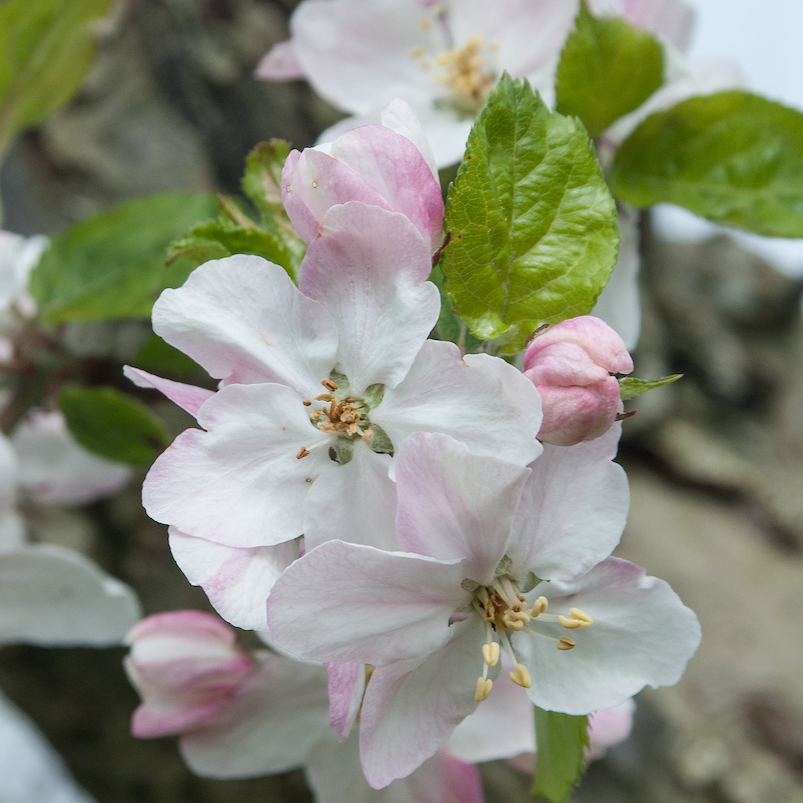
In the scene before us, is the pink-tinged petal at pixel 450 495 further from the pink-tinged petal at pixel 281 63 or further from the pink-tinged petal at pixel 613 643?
the pink-tinged petal at pixel 281 63

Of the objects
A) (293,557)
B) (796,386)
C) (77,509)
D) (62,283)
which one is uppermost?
(293,557)

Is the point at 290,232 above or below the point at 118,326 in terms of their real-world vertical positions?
above

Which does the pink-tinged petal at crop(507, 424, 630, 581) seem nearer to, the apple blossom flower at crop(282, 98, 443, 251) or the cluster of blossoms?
the cluster of blossoms

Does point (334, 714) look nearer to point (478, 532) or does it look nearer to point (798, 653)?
point (478, 532)

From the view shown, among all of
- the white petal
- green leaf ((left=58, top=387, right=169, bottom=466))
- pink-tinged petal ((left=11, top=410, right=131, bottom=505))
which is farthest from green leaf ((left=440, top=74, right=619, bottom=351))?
the white petal

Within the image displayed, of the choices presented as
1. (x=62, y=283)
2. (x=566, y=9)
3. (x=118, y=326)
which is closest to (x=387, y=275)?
(x=566, y=9)

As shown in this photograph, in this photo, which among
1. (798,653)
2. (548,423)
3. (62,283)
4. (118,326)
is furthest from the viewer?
(798,653)
